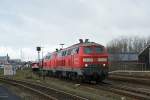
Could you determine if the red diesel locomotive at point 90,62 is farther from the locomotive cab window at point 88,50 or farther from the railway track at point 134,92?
the railway track at point 134,92

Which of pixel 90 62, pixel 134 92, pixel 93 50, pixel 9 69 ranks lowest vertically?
pixel 134 92

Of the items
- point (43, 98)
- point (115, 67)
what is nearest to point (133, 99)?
point (43, 98)

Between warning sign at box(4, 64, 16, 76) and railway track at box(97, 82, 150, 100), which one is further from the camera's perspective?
warning sign at box(4, 64, 16, 76)

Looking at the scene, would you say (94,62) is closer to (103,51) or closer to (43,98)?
(103,51)

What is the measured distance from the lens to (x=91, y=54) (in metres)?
33.1

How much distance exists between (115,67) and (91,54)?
4059 cm

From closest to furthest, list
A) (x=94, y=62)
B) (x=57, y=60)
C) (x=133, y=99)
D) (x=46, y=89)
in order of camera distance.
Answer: (x=133, y=99) → (x=46, y=89) → (x=94, y=62) → (x=57, y=60)

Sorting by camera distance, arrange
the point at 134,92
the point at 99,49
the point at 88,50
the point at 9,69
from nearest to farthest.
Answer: the point at 134,92 → the point at 88,50 → the point at 99,49 → the point at 9,69

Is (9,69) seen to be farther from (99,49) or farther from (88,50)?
(99,49)

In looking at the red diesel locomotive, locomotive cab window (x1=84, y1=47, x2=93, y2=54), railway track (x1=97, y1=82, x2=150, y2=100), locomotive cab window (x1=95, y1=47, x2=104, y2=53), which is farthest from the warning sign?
railway track (x1=97, y1=82, x2=150, y2=100)

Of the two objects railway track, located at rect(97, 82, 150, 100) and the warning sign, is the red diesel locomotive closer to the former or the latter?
railway track, located at rect(97, 82, 150, 100)

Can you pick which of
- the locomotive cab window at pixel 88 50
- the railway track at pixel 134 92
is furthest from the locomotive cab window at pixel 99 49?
the railway track at pixel 134 92

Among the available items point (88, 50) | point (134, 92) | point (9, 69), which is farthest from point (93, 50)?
point (9, 69)

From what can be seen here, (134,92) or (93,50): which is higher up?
(93,50)
